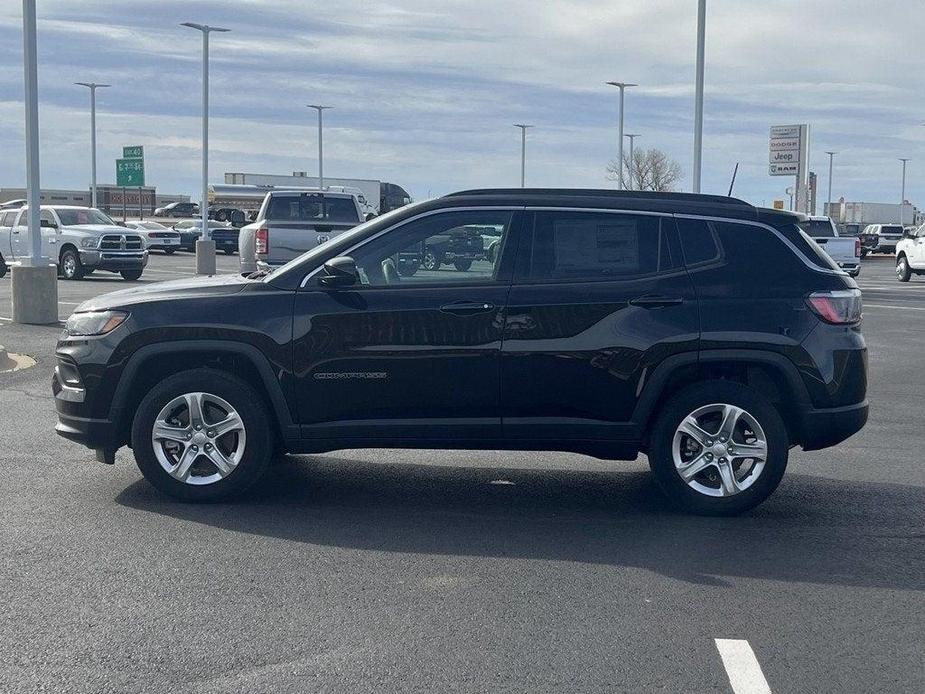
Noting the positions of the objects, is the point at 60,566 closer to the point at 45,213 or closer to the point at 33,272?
the point at 33,272

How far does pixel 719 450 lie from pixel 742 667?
8.45 feet

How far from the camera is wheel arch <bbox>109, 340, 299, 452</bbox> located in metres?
7.23

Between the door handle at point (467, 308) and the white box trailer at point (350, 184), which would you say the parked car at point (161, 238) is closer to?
the white box trailer at point (350, 184)

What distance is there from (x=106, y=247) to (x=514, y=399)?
24767mm

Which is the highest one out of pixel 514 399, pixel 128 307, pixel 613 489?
pixel 128 307

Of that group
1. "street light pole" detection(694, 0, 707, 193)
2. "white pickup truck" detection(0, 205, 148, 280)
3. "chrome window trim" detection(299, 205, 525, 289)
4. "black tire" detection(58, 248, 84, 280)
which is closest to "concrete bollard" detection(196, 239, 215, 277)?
"white pickup truck" detection(0, 205, 148, 280)

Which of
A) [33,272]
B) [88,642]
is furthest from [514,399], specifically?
[33,272]

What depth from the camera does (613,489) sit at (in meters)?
7.99

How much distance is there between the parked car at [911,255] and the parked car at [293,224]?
77.8 feet

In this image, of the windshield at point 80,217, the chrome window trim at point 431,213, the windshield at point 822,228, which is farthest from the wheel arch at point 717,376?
the windshield at point 822,228

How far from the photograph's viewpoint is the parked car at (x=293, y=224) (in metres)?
19.2

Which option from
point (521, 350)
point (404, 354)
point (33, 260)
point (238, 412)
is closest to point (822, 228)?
point (33, 260)

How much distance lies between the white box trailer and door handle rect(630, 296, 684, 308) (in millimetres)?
69701

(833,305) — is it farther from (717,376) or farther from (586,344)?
(586,344)
